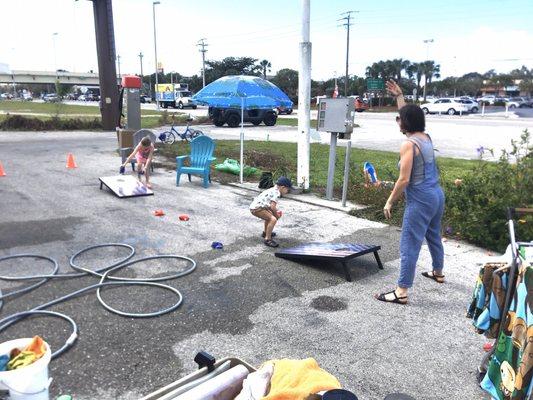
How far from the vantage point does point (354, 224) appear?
7.39 m

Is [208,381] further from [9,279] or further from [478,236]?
[478,236]

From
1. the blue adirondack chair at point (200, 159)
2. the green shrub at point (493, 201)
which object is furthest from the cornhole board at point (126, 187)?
the green shrub at point (493, 201)

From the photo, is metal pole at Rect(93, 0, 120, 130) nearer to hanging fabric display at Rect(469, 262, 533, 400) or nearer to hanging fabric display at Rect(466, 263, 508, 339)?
hanging fabric display at Rect(466, 263, 508, 339)

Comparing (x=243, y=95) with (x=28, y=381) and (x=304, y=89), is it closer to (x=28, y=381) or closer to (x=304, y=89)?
(x=304, y=89)

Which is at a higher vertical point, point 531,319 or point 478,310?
point 531,319

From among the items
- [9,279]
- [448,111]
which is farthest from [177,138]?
[448,111]

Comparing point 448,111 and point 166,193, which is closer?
point 166,193

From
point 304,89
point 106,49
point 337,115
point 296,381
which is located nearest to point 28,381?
point 296,381

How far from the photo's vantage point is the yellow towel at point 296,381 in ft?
6.92

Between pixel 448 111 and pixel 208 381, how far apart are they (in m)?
49.6

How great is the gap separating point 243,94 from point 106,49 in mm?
14875

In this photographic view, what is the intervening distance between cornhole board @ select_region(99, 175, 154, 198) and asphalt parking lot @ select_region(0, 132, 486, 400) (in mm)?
769

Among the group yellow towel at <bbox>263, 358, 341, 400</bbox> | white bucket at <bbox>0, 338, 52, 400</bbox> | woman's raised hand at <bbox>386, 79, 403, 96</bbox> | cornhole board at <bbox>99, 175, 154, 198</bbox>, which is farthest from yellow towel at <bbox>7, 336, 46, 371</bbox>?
cornhole board at <bbox>99, 175, 154, 198</bbox>

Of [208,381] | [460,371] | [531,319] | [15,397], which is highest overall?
[531,319]
